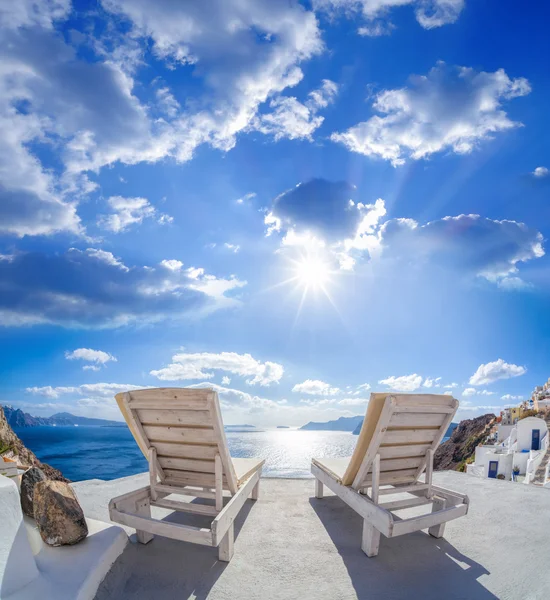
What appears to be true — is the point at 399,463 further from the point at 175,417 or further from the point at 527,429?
the point at 527,429

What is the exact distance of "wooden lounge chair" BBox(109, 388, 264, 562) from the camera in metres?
2.68

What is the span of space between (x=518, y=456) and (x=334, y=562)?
29937 mm

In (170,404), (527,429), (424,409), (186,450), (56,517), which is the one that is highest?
(424,409)

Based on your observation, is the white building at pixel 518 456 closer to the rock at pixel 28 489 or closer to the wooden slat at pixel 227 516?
the wooden slat at pixel 227 516

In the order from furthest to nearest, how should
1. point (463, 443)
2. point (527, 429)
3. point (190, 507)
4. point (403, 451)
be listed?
point (463, 443)
point (527, 429)
point (403, 451)
point (190, 507)

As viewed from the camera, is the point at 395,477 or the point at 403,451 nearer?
the point at 403,451

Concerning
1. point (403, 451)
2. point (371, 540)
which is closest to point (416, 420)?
point (403, 451)

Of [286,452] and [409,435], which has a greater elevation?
[409,435]

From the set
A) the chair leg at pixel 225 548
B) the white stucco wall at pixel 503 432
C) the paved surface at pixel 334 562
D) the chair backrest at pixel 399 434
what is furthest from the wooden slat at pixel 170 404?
the white stucco wall at pixel 503 432

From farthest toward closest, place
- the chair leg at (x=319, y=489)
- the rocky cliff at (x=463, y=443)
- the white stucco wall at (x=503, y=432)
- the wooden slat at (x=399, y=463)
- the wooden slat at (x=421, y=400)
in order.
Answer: the rocky cliff at (x=463, y=443) < the white stucco wall at (x=503, y=432) < the chair leg at (x=319, y=489) < the wooden slat at (x=399, y=463) < the wooden slat at (x=421, y=400)

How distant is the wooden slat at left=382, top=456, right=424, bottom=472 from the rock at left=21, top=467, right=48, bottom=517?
2886 mm

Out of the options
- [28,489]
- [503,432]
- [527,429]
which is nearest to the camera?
[28,489]

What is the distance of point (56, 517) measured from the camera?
8.21 ft

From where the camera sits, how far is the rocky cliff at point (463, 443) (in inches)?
1879
